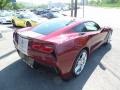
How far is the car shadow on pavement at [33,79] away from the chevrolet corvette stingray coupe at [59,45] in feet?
Answer: 0.71

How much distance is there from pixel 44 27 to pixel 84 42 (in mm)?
1135

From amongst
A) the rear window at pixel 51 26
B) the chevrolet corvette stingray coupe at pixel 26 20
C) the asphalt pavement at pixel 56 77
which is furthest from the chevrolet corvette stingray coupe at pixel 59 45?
the chevrolet corvette stingray coupe at pixel 26 20

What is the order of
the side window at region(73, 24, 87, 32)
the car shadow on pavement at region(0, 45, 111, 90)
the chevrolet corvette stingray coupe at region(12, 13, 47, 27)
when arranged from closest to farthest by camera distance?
the car shadow on pavement at region(0, 45, 111, 90)
the side window at region(73, 24, 87, 32)
the chevrolet corvette stingray coupe at region(12, 13, 47, 27)

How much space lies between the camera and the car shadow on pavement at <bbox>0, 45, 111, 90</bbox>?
435 centimetres

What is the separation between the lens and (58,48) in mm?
4055

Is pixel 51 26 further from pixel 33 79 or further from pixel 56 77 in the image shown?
pixel 33 79

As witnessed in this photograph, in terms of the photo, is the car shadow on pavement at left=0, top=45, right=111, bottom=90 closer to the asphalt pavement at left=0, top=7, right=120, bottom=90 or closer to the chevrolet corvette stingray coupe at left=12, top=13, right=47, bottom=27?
the asphalt pavement at left=0, top=7, right=120, bottom=90

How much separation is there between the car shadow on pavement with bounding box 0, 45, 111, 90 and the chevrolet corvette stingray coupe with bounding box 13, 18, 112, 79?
218 millimetres

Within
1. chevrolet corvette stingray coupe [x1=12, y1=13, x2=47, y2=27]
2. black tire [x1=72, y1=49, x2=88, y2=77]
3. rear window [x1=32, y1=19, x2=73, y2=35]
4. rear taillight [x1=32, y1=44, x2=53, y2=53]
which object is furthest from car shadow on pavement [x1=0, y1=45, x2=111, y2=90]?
chevrolet corvette stingray coupe [x1=12, y1=13, x2=47, y2=27]

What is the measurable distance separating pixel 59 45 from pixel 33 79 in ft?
3.93

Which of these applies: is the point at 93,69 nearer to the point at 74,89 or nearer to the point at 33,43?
the point at 74,89

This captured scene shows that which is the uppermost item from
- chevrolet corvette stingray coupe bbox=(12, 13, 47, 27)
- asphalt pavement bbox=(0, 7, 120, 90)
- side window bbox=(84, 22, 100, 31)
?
side window bbox=(84, 22, 100, 31)

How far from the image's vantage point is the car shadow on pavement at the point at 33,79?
435 centimetres

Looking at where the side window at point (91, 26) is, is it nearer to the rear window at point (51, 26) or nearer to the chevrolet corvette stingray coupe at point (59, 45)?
the chevrolet corvette stingray coupe at point (59, 45)
